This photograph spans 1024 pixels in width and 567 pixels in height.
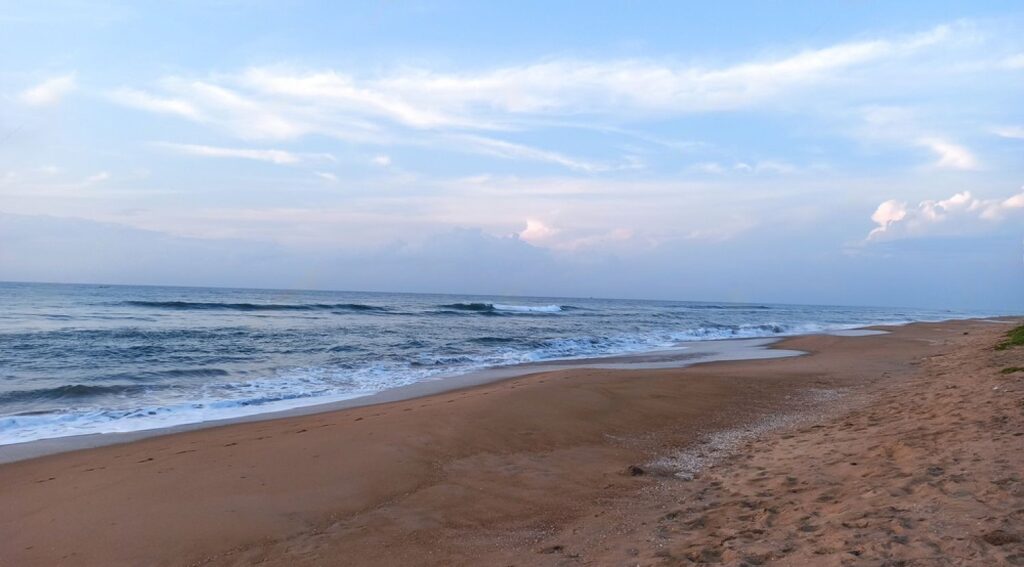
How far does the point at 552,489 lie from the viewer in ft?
18.9

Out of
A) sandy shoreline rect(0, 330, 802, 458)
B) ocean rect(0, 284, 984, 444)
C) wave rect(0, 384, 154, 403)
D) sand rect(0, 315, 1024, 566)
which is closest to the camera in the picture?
sand rect(0, 315, 1024, 566)

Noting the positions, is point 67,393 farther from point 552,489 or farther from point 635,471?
point 635,471

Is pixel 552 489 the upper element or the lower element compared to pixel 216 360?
upper

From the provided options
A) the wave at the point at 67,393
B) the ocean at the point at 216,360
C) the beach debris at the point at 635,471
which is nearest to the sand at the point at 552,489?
the beach debris at the point at 635,471

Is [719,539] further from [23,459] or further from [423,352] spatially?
[423,352]

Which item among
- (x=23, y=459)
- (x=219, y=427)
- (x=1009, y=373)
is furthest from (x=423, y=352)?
(x=1009, y=373)

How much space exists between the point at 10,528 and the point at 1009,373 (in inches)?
505

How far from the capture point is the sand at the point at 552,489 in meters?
4.10

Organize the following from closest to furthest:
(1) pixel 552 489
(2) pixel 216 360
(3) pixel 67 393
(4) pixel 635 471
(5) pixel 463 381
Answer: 1. (1) pixel 552 489
2. (4) pixel 635 471
3. (3) pixel 67 393
4. (5) pixel 463 381
5. (2) pixel 216 360

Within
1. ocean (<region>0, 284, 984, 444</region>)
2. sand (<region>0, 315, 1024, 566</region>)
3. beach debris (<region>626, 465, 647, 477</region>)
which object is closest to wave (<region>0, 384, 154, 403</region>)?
ocean (<region>0, 284, 984, 444</region>)

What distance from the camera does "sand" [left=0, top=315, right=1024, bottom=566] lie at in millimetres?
4098

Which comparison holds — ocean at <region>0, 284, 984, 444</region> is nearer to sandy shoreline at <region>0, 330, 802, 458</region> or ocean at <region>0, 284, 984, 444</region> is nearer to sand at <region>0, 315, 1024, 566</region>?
sandy shoreline at <region>0, 330, 802, 458</region>

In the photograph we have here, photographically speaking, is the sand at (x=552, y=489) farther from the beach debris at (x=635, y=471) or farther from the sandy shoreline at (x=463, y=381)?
the sandy shoreline at (x=463, y=381)

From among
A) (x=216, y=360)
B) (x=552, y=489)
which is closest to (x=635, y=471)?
(x=552, y=489)
